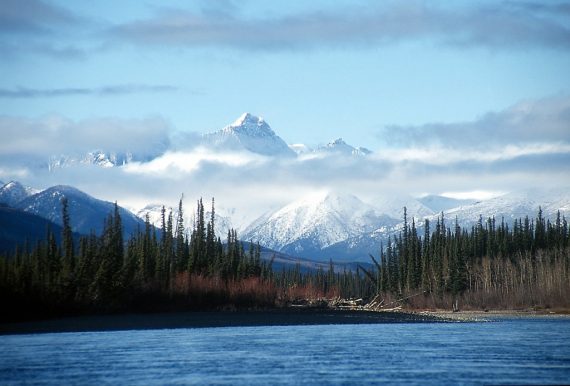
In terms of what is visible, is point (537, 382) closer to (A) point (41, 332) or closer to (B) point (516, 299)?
(A) point (41, 332)

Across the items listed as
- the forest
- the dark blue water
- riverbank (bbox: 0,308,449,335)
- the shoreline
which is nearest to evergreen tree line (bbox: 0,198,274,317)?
the forest

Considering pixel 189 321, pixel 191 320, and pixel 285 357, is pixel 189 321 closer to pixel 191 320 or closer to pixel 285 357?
pixel 191 320

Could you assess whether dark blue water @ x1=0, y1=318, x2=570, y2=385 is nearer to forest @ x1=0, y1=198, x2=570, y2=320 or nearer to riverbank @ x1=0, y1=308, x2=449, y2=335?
riverbank @ x1=0, y1=308, x2=449, y2=335

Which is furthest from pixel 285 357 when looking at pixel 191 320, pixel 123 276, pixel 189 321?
pixel 123 276

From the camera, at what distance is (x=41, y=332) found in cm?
9675

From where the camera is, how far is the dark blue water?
58.0m

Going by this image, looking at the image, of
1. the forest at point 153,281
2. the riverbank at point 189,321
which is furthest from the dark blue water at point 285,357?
the forest at point 153,281

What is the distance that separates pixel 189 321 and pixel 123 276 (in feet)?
78.9

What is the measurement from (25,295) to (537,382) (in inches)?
3197

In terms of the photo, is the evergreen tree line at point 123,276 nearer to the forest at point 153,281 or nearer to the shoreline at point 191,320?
the forest at point 153,281

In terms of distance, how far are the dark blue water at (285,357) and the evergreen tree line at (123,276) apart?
95.8 ft

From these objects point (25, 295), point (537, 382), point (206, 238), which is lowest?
point (537, 382)

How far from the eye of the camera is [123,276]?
467 feet

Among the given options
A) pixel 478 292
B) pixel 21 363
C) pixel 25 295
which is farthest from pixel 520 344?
pixel 478 292
